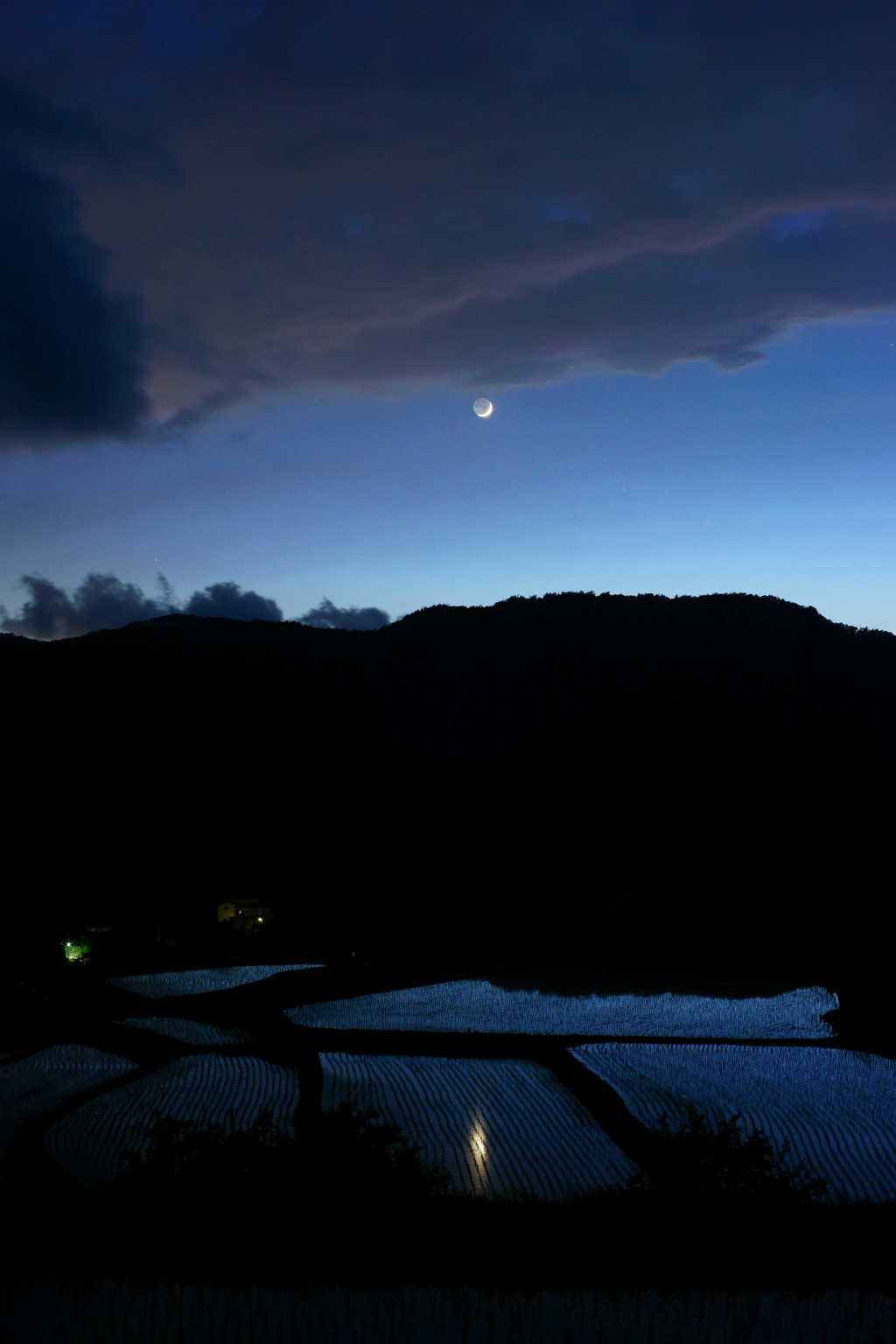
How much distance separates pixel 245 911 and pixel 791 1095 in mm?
25389

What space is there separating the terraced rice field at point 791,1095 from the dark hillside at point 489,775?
13.7 meters

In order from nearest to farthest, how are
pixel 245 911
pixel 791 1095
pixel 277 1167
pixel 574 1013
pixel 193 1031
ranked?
pixel 277 1167
pixel 791 1095
pixel 193 1031
pixel 574 1013
pixel 245 911

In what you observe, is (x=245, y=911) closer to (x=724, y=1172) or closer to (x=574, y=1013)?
(x=574, y=1013)

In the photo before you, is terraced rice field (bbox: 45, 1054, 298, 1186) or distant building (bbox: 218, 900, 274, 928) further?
distant building (bbox: 218, 900, 274, 928)

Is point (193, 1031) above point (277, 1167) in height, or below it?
below

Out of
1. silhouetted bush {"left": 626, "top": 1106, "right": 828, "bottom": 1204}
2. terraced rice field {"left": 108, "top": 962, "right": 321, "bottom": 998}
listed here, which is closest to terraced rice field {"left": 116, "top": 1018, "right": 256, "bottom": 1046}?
terraced rice field {"left": 108, "top": 962, "right": 321, "bottom": 998}

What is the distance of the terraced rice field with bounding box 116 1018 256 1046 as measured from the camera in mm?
7895

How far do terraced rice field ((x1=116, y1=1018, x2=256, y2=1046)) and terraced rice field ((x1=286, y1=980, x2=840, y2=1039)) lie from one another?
0.68m

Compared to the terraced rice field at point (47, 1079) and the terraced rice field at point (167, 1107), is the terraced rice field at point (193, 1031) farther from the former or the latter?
the terraced rice field at point (167, 1107)

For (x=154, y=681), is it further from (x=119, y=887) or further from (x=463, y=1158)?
(x=463, y=1158)

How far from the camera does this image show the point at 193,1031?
8.26 metres

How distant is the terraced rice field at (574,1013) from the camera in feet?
28.3

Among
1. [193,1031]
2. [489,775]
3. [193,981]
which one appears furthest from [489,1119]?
[489,775]

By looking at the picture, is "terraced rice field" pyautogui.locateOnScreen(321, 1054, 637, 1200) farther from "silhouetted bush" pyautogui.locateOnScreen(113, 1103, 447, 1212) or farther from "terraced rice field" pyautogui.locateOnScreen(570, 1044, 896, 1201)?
"terraced rice field" pyautogui.locateOnScreen(570, 1044, 896, 1201)
